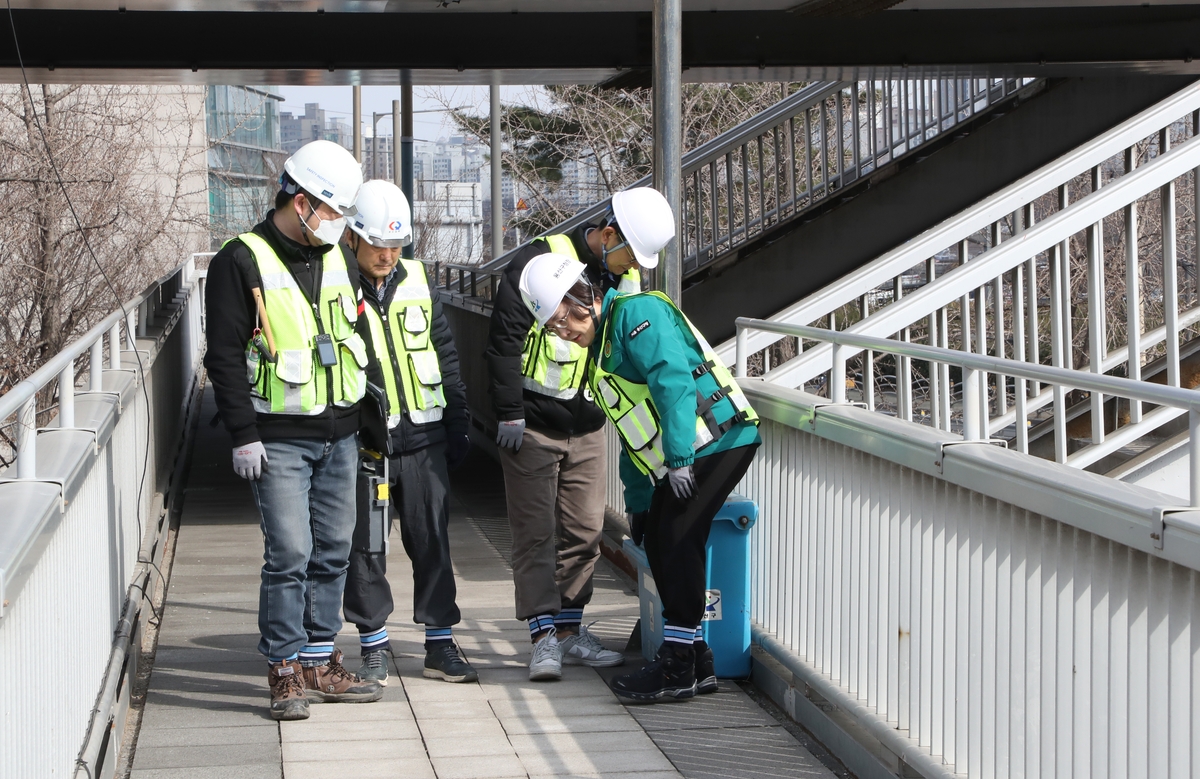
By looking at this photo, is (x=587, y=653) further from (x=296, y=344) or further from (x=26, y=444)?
(x=26, y=444)

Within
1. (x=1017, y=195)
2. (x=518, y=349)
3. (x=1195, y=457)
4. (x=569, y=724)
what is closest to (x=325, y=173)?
(x=518, y=349)

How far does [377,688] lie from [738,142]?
954 centimetres

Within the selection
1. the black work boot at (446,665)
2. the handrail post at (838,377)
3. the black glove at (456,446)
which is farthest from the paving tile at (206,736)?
the handrail post at (838,377)

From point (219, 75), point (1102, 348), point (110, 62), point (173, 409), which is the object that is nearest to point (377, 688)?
point (1102, 348)

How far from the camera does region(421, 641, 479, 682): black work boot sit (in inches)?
232

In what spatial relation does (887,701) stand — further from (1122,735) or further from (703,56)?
(703,56)

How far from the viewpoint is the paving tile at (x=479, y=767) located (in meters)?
4.79

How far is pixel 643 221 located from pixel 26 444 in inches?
98.1

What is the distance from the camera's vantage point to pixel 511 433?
5848mm

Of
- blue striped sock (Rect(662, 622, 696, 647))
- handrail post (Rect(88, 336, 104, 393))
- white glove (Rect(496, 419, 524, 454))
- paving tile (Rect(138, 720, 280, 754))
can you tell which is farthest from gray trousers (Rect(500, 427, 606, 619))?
handrail post (Rect(88, 336, 104, 393))

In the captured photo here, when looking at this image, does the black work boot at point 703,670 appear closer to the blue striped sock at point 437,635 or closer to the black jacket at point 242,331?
the blue striped sock at point 437,635

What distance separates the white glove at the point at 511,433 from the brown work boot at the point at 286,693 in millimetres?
1257

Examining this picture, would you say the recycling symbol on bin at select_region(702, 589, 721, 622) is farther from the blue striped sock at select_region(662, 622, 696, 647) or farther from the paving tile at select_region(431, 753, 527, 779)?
the paving tile at select_region(431, 753, 527, 779)

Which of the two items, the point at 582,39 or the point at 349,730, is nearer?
the point at 349,730
